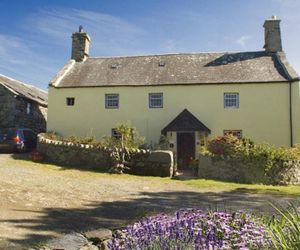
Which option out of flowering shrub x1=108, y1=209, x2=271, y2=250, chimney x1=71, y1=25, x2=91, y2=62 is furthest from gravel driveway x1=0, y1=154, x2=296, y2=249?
chimney x1=71, y1=25, x2=91, y2=62

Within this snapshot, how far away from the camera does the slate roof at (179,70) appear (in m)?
22.2

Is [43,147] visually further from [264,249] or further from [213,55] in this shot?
[264,249]

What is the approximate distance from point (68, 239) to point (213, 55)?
22.1 metres

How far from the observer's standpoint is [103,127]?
22969mm

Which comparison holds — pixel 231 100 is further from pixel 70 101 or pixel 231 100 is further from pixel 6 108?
pixel 6 108

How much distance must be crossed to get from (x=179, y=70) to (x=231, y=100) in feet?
14.4

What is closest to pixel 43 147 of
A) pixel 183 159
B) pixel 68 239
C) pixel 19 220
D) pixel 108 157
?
pixel 108 157

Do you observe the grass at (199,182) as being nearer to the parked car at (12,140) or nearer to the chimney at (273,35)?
the parked car at (12,140)

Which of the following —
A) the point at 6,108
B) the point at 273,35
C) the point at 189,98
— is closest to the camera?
the point at 189,98

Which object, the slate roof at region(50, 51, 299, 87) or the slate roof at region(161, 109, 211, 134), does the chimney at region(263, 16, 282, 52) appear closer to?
the slate roof at region(50, 51, 299, 87)

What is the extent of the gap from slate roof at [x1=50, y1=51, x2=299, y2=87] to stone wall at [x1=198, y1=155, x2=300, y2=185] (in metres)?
7.36

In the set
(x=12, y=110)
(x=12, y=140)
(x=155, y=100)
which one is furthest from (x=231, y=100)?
(x=12, y=110)

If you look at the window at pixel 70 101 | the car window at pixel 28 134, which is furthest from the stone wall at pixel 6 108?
the window at pixel 70 101

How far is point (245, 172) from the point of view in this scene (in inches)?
627
